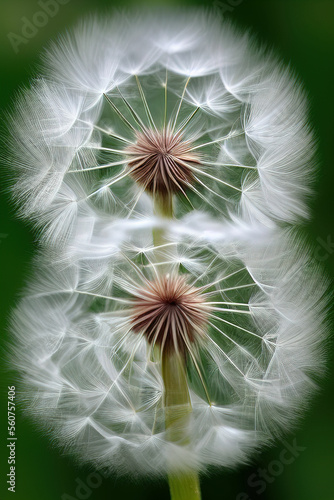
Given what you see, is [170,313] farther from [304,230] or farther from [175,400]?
[304,230]

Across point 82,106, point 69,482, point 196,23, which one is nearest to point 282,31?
point 196,23

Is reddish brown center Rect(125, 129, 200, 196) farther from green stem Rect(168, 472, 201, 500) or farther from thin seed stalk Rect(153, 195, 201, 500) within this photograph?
green stem Rect(168, 472, 201, 500)

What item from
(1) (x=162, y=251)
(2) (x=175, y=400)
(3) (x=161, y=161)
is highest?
(3) (x=161, y=161)

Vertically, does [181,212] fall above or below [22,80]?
below

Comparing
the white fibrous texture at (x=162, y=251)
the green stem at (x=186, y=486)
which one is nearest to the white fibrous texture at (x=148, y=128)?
the white fibrous texture at (x=162, y=251)

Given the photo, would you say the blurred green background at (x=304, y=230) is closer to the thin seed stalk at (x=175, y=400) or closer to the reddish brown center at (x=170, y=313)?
the thin seed stalk at (x=175, y=400)

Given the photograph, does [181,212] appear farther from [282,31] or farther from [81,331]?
[282,31]

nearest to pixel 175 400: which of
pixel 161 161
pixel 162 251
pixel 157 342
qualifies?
pixel 157 342
